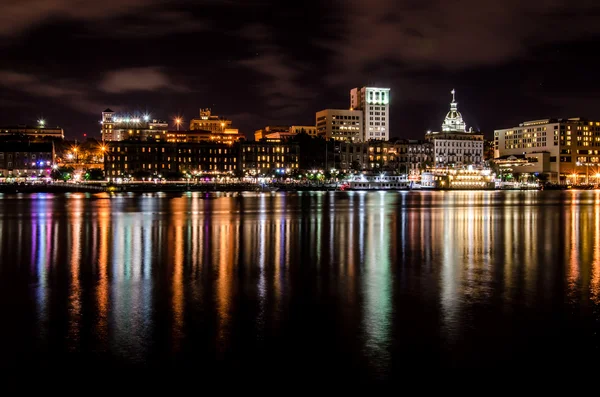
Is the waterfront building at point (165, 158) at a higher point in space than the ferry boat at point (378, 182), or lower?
higher

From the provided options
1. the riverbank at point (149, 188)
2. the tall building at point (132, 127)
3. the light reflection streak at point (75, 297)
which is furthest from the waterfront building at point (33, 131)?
the light reflection streak at point (75, 297)

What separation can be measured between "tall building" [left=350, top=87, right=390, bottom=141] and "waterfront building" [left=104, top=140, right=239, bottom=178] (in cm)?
4505

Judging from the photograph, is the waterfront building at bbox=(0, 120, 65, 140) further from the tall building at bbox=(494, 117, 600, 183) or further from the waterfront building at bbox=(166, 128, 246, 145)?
the tall building at bbox=(494, 117, 600, 183)

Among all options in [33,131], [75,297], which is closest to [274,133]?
[33,131]

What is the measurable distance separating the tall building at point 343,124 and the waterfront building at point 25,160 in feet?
236

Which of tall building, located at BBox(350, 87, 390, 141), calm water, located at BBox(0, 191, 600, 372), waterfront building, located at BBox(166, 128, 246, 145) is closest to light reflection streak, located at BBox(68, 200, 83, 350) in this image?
calm water, located at BBox(0, 191, 600, 372)

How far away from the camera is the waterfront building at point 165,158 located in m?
137

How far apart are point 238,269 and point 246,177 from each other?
401 ft

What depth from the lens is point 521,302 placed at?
1335cm

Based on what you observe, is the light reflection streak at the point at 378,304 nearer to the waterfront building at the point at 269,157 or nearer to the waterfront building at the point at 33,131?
the waterfront building at the point at 269,157

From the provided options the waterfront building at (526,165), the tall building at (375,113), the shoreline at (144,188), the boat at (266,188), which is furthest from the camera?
the tall building at (375,113)

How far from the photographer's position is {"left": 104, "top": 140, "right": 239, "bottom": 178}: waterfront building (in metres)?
137

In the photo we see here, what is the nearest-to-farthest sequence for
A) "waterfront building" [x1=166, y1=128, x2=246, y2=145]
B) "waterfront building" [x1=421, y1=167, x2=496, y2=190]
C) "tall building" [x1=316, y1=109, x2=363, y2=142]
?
"waterfront building" [x1=421, y1=167, x2=496, y2=190], "waterfront building" [x1=166, y1=128, x2=246, y2=145], "tall building" [x1=316, y1=109, x2=363, y2=142]

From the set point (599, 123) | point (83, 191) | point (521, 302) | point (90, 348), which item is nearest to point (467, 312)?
point (521, 302)
